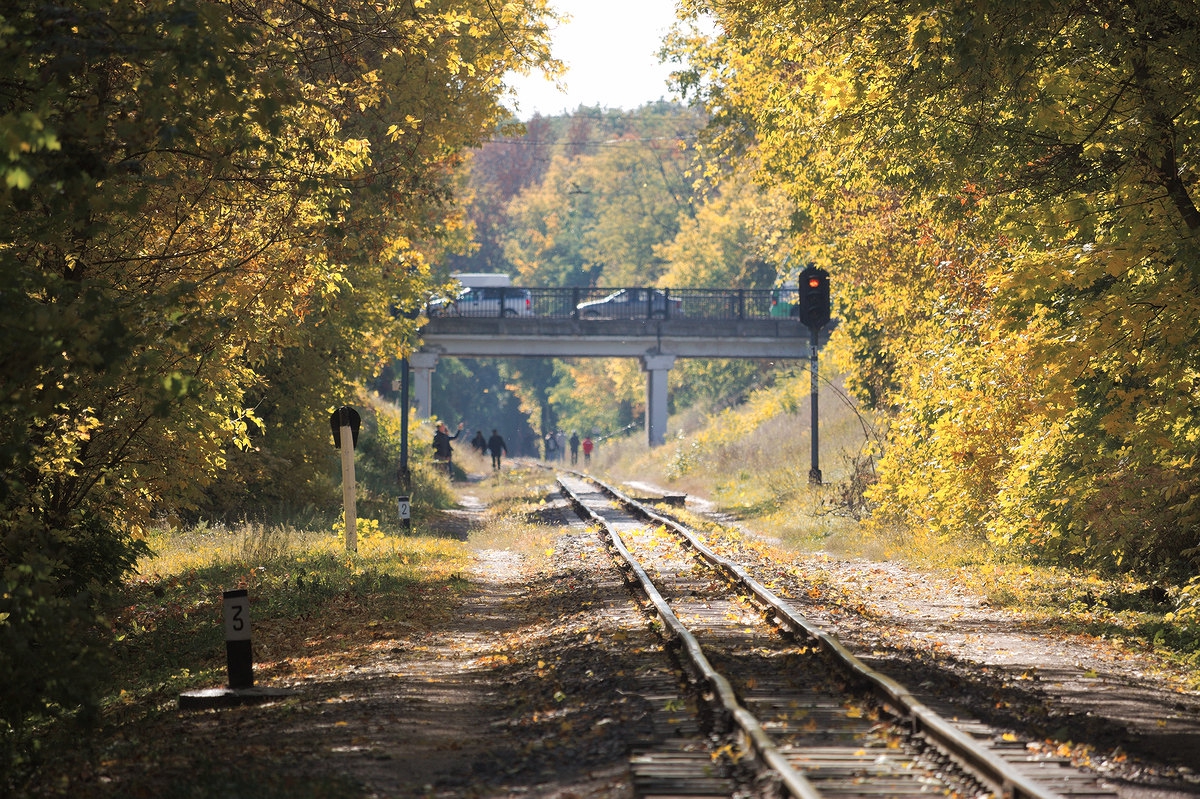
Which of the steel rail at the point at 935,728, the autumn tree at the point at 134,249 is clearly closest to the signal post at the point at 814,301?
the autumn tree at the point at 134,249

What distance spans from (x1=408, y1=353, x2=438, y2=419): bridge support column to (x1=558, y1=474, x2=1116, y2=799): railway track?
155 feet

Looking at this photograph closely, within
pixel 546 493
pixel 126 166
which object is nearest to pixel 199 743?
pixel 126 166

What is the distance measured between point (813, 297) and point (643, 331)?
102ft

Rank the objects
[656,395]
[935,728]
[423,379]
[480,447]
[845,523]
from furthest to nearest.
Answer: [423,379], [656,395], [480,447], [845,523], [935,728]

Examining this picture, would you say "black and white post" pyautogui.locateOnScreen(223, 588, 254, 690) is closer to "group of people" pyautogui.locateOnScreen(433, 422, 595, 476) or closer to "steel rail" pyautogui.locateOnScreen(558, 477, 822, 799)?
"steel rail" pyautogui.locateOnScreen(558, 477, 822, 799)

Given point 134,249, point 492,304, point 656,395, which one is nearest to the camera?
point 134,249

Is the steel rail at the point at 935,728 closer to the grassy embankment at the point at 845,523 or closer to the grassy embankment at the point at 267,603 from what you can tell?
the grassy embankment at the point at 845,523

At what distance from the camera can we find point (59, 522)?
39.9 feet

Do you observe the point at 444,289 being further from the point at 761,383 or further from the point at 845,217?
the point at 761,383

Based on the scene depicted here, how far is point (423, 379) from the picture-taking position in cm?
6331

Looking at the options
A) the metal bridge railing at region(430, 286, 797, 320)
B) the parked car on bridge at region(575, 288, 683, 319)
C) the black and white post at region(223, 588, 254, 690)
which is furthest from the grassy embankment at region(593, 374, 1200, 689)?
the black and white post at region(223, 588, 254, 690)

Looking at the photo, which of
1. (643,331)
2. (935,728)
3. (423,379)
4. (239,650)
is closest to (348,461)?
(239,650)

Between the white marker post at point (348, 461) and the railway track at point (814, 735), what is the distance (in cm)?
799

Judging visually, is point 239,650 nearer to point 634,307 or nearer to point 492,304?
point 492,304
